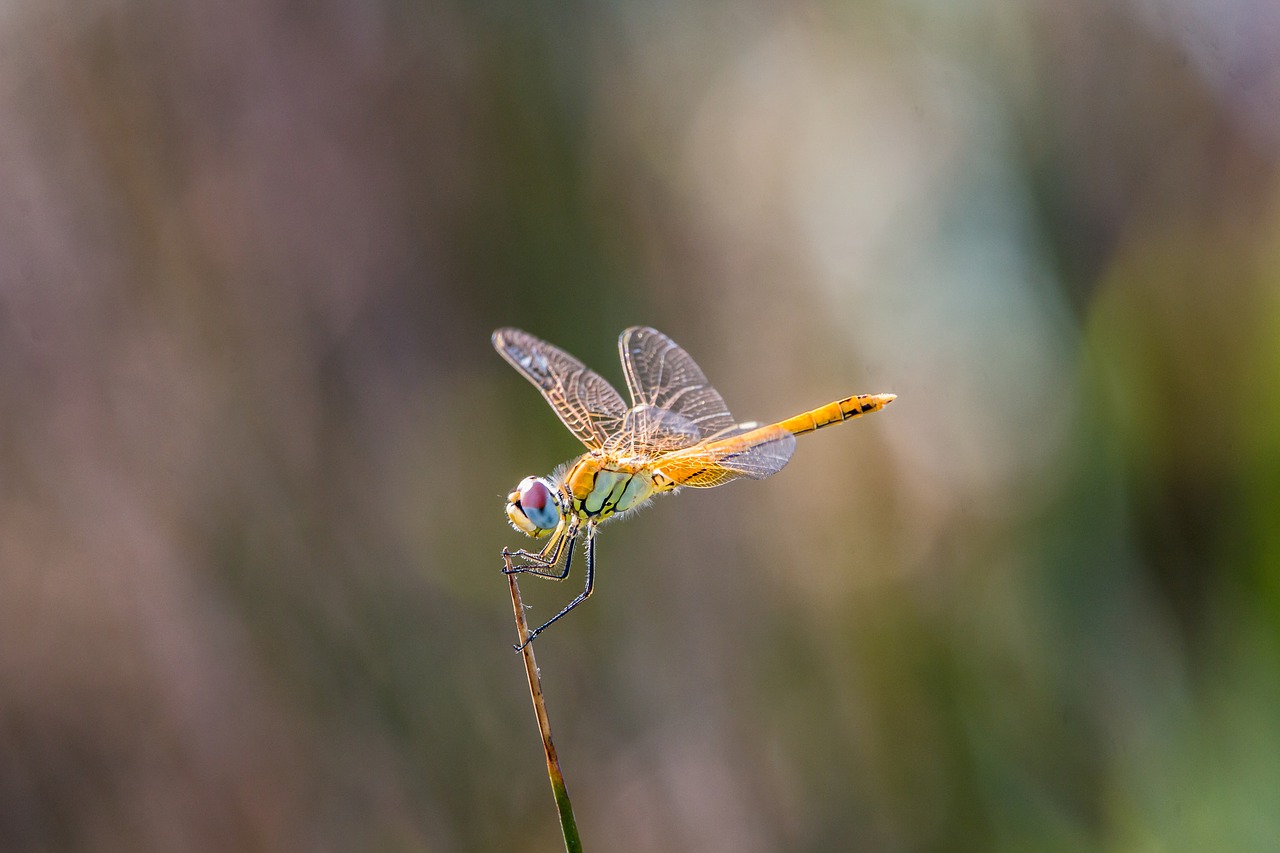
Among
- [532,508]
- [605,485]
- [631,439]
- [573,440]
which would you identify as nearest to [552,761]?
[532,508]

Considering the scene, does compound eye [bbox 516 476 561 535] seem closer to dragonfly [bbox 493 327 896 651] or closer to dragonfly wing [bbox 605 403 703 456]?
dragonfly [bbox 493 327 896 651]

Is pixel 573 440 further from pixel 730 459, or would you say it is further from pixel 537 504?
pixel 537 504

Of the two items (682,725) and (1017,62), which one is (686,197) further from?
(682,725)

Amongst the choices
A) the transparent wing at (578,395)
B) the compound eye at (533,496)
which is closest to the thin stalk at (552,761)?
the compound eye at (533,496)

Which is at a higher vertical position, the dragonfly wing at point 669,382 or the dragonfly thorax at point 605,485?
the dragonfly wing at point 669,382

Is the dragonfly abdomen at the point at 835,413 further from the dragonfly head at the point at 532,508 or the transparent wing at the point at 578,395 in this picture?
the dragonfly head at the point at 532,508

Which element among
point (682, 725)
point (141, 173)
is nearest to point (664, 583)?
point (682, 725)
